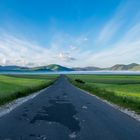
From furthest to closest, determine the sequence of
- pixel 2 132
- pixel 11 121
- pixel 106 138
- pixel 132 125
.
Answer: pixel 11 121
pixel 132 125
pixel 2 132
pixel 106 138

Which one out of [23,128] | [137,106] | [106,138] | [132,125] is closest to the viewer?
[106,138]

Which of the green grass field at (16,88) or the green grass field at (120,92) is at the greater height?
the green grass field at (16,88)

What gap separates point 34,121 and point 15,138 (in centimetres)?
444

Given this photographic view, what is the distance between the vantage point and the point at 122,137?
11.4 m

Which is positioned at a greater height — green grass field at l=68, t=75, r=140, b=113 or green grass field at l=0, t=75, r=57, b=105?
green grass field at l=0, t=75, r=57, b=105

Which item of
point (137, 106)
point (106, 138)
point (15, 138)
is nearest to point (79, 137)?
point (106, 138)

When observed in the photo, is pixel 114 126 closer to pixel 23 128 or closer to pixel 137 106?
pixel 23 128

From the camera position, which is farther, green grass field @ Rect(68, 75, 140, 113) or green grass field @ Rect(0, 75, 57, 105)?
green grass field @ Rect(0, 75, 57, 105)

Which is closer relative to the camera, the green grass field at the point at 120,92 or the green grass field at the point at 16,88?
the green grass field at the point at 120,92

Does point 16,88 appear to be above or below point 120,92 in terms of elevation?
above

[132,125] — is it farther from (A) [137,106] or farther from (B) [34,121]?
(A) [137,106]

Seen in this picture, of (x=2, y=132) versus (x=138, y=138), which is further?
(x=2, y=132)

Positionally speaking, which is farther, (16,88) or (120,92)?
(16,88)

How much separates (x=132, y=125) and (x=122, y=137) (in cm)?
310
